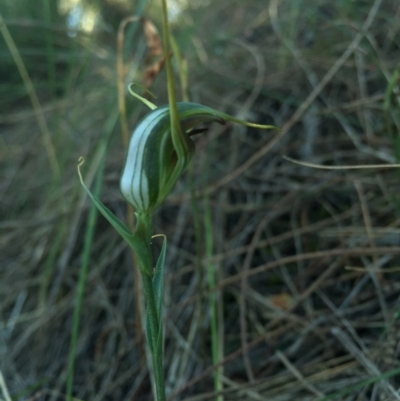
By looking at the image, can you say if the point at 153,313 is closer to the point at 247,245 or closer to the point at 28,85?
the point at 247,245

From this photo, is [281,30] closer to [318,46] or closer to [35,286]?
[318,46]

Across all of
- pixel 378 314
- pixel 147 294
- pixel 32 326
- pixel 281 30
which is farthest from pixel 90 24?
pixel 147 294

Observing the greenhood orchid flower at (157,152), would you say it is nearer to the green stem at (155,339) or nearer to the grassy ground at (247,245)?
the green stem at (155,339)

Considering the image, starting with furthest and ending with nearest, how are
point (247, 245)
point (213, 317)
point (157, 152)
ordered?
point (247, 245), point (213, 317), point (157, 152)

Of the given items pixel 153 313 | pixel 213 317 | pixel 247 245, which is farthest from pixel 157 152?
pixel 247 245

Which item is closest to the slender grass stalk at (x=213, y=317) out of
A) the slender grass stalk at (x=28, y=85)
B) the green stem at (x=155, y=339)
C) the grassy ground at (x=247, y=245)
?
the grassy ground at (x=247, y=245)

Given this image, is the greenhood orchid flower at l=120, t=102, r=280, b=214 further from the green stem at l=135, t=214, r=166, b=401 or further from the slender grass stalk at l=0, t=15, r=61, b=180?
the slender grass stalk at l=0, t=15, r=61, b=180

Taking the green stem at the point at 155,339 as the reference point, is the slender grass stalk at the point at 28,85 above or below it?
above

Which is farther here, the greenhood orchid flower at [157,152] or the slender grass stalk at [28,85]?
the slender grass stalk at [28,85]
